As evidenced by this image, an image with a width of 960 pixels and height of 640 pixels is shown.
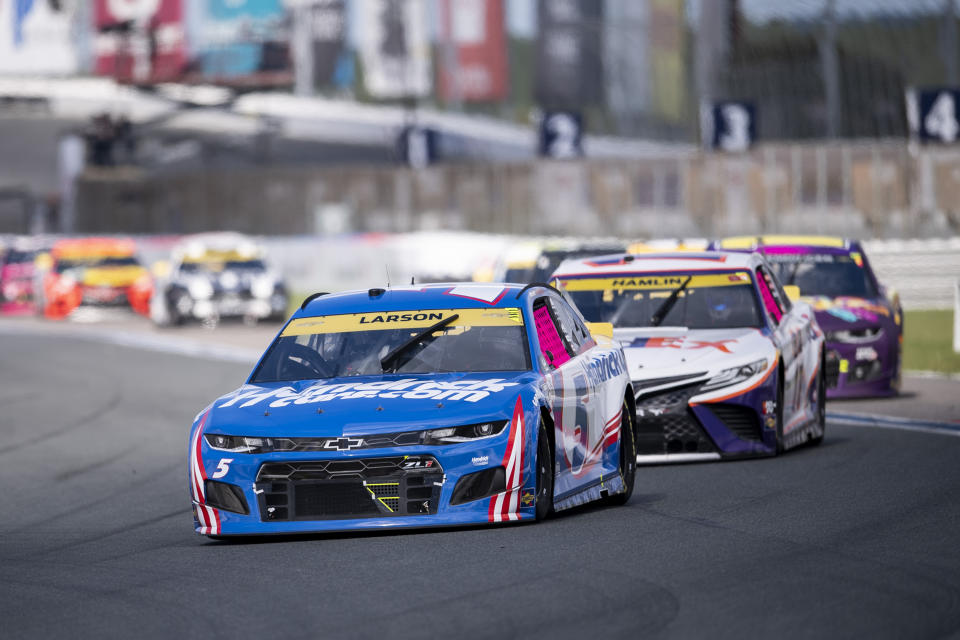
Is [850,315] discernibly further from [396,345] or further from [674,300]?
[396,345]

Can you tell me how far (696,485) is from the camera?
1139cm

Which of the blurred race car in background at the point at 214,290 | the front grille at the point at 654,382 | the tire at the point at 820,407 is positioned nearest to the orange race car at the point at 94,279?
the blurred race car in background at the point at 214,290

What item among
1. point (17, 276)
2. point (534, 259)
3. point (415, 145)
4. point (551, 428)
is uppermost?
point (415, 145)

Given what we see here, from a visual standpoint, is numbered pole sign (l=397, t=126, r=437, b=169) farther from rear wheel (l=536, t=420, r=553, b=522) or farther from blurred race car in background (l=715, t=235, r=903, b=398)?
rear wheel (l=536, t=420, r=553, b=522)

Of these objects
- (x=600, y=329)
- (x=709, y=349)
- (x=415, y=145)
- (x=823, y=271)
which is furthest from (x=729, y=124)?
(x=600, y=329)

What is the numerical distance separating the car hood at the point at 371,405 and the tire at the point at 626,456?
3.86 feet

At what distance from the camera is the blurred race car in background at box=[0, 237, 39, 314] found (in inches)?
1710

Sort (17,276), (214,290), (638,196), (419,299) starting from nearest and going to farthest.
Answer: (419,299)
(214,290)
(638,196)
(17,276)

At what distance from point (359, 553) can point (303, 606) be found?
1.41m

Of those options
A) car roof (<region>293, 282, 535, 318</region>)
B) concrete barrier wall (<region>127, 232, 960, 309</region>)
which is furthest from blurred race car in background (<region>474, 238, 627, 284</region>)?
car roof (<region>293, 282, 535, 318</region>)

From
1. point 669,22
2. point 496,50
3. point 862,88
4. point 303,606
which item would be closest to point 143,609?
point 303,606

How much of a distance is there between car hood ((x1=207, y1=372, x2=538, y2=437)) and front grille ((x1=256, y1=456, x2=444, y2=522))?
15 cm

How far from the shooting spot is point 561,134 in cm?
6106

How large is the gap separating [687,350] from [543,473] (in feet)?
11.6
